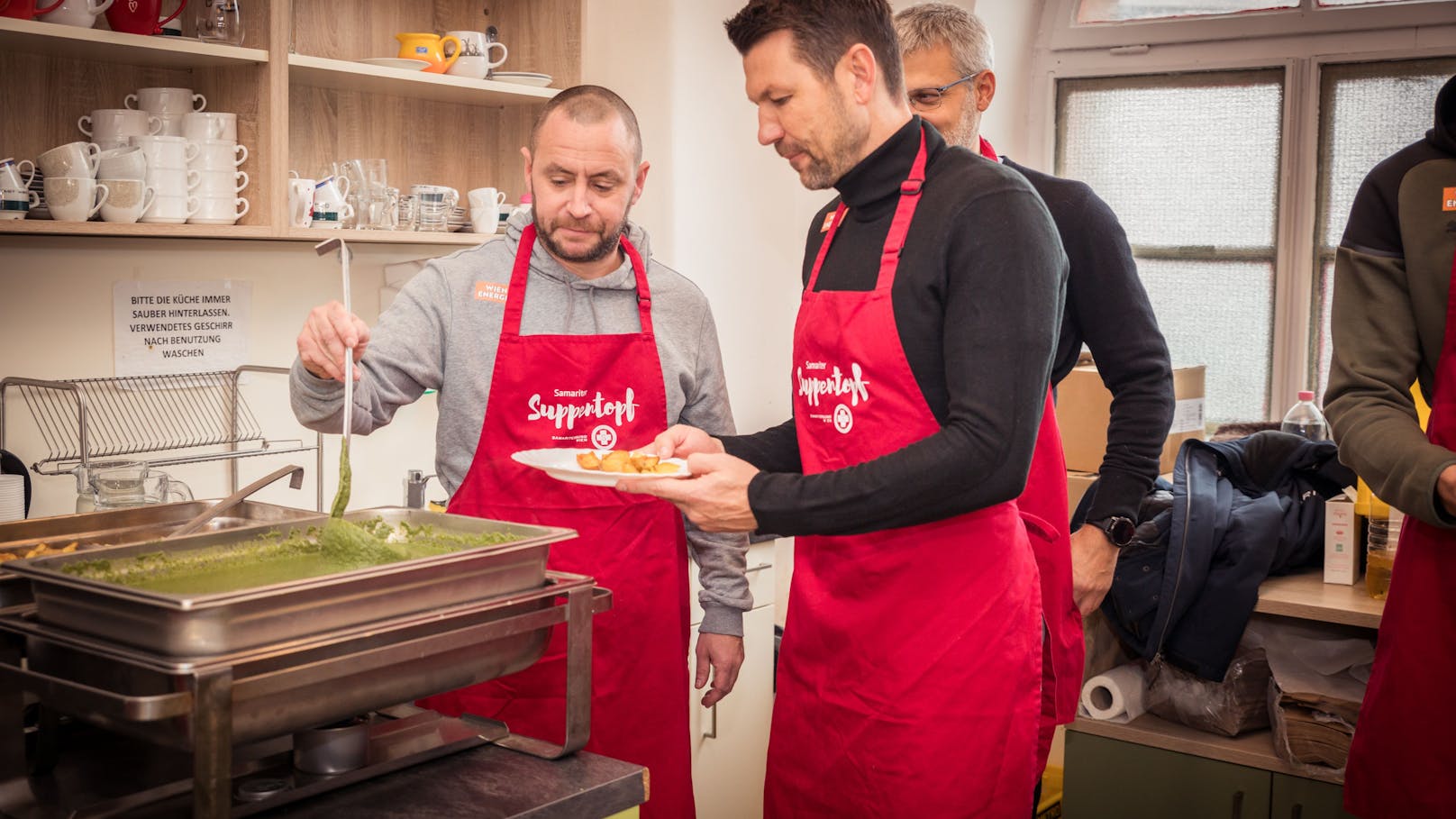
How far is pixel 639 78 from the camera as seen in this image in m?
3.44

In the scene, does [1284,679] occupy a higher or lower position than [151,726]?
lower

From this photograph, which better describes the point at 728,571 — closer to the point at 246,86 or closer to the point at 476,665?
the point at 476,665

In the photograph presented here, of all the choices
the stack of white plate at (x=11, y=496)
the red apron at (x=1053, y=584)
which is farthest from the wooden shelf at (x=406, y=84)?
the red apron at (x=1053, y=584)

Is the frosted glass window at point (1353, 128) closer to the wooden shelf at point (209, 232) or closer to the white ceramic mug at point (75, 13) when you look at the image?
the wooden shelf at point (209, 232)

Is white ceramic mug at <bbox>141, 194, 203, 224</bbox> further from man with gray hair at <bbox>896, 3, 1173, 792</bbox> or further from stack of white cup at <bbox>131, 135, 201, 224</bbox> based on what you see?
man with gray hair at <bbox>896, 3, 1173, 792</bbox>

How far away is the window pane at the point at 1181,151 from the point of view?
377cm

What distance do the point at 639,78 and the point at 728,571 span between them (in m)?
1.81

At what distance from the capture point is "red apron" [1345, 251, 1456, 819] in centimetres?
173

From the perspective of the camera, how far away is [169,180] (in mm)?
2322

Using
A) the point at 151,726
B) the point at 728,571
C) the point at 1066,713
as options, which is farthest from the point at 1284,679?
the point at 151,726

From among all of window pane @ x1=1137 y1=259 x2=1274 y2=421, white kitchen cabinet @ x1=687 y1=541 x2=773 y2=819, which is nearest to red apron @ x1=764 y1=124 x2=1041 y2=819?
white kitchen cabinet @ x1=687 y1=541 x2=773 y2=819

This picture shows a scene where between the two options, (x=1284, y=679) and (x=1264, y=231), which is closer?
(x=1284, y=679)

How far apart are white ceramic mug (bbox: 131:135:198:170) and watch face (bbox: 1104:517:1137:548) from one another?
1.76 meters

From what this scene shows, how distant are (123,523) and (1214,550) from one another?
2109mm
